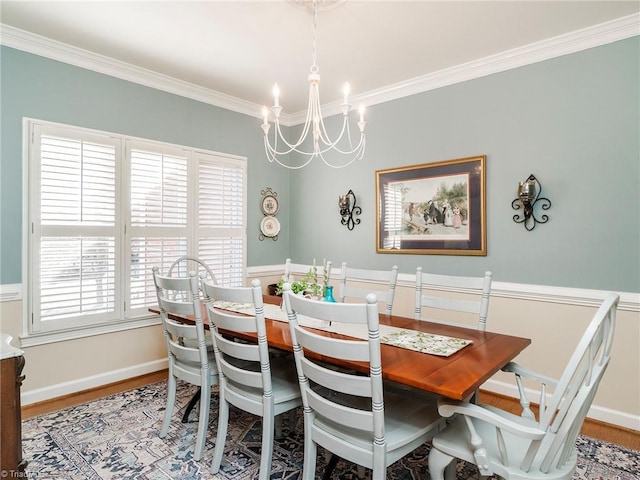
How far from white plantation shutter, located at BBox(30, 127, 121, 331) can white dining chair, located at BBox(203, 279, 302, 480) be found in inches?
66.1

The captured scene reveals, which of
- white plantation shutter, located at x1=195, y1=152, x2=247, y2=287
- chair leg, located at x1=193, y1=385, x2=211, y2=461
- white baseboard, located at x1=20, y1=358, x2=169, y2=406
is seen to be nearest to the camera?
chair leg, located at x1=193, y1=385, x2=211, y2=461

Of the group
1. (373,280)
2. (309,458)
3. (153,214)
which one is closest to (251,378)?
(309,458)

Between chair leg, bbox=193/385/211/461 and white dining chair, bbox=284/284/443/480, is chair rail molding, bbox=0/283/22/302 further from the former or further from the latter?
white dining chair, bbox=284/284/443/480

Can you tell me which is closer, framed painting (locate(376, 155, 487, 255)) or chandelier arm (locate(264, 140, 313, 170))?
framed painting (locate(376, 155, 487, 255))

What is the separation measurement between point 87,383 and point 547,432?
3.39 metres

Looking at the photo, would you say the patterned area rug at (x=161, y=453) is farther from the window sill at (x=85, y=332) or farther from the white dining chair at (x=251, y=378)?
the window sill at (x=85, y=332)

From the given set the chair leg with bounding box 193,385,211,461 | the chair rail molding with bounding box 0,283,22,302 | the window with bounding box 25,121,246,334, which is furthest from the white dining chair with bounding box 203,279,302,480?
the chair rail molding with bounding box 0,283,22,302

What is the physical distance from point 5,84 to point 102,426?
2.58m

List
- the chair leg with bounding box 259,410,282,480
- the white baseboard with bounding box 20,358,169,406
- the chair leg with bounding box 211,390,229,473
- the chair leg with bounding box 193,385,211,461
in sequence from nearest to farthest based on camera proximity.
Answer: the chair leg with bounding box 259,410,282,480 < the chair leg with bounding box 211,390,229,473 < the chair leg with bounding box 193,385,211,461 < the white baseboard with bounding box 20,358,169,406

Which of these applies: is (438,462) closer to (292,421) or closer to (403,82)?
(292,421)

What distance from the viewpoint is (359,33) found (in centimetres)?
272

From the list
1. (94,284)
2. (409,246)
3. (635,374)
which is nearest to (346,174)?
(409,246)

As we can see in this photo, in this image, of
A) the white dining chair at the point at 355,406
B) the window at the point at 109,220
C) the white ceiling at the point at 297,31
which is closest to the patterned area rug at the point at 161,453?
the white dining chair at the point at 355,406

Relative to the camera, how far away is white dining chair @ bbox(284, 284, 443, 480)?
140 cm
